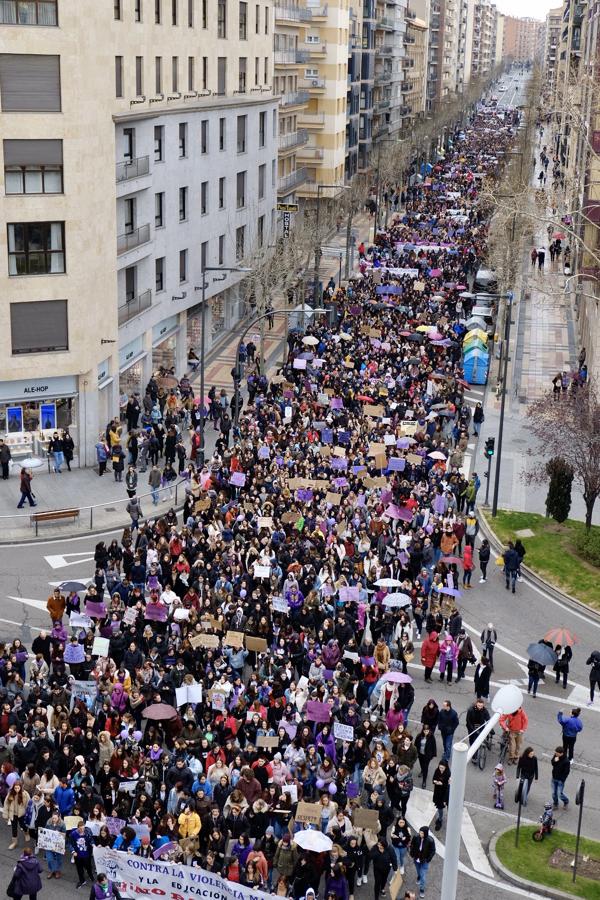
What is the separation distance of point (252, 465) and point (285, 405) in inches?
256

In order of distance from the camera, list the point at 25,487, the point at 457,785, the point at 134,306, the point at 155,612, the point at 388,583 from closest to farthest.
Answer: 1. the point at 457,785
2. the point at 155,612
3. the point at 388,583
4. the point at 25,487
5. the point at 134,306

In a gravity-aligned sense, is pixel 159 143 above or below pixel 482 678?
above

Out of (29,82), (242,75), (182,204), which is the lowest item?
(182,204)

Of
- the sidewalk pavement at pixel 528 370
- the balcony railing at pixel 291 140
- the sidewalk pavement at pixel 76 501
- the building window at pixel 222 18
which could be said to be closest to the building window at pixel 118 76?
the sidewalk pavement at pixel 76 501

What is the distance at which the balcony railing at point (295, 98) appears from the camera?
271 ft

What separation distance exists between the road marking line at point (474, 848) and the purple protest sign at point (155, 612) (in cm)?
876

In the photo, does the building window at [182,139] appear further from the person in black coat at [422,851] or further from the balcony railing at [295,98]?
the person in black coat at [422,851]

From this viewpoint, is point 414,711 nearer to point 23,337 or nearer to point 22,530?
point 22,530

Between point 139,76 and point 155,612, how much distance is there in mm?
30526

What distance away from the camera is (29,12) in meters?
39.7

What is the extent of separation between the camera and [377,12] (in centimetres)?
13075

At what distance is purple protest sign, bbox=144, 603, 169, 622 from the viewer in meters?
27.5

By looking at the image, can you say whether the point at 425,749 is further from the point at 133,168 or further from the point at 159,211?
the point at 159,211

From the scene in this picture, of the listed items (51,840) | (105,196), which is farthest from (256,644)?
(105,196)
